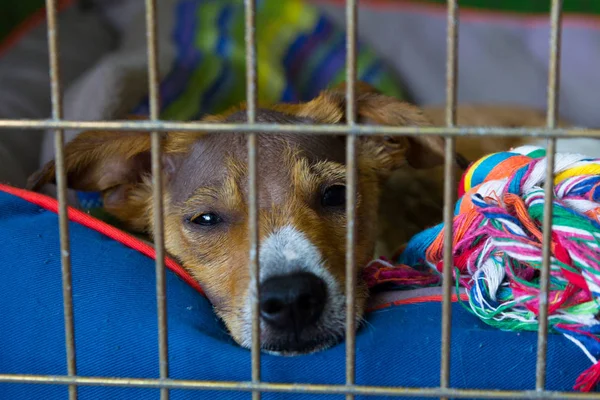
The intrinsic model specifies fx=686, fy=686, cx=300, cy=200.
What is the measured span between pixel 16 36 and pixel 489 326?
2512mm

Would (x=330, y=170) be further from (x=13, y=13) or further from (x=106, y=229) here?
(x=13, y=13)

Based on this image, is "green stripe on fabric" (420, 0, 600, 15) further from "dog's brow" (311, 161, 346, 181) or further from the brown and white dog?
"dog's brow" (311, 161, 346, 181)

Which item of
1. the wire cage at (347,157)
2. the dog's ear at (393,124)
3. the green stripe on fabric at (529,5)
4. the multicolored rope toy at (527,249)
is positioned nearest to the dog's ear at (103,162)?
the dog's ear at (393,124)

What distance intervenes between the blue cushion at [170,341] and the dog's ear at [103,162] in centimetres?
33

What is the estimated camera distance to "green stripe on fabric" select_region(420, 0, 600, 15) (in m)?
3.63

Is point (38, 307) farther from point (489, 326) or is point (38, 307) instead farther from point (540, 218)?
point (540, 218)

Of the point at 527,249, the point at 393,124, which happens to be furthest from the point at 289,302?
the point at 393,124

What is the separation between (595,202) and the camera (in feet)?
4.13

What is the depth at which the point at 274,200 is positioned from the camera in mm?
1570

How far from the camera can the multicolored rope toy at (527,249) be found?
1172 mm

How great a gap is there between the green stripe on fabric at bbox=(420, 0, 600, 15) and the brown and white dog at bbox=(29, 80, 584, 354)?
2072mm

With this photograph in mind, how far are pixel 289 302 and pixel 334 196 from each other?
0.46m

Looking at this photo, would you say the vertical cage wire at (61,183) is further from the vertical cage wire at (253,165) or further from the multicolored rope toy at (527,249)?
the multicolored rope toy at (527,249)

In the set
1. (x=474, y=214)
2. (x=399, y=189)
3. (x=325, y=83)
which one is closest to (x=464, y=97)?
(x=325, y=83)
